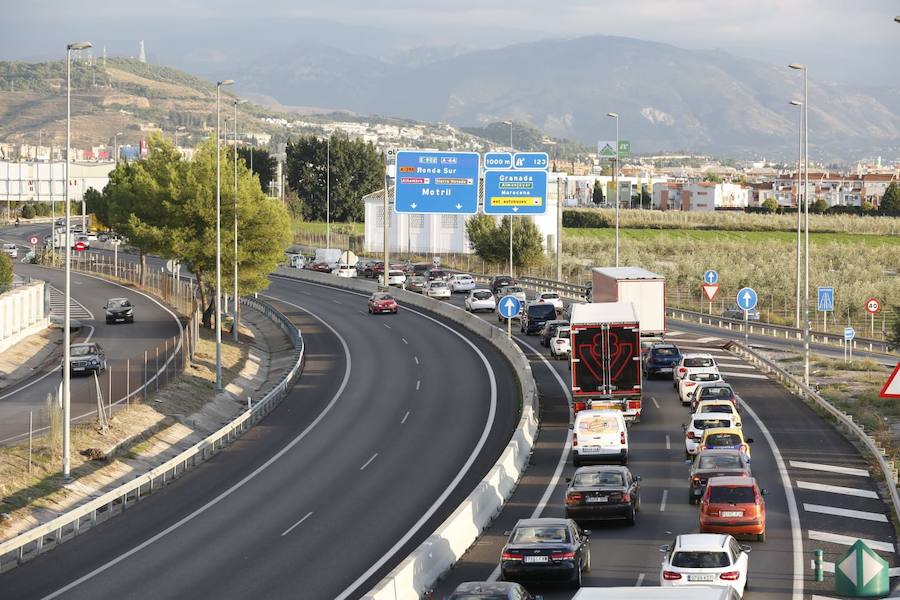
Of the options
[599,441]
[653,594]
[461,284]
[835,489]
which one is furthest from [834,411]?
[461,284]

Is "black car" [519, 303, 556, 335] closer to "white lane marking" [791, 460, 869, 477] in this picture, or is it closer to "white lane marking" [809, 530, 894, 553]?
"white lane marking" [791, 460, 869, 477]

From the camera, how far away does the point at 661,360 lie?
50594 millimetres

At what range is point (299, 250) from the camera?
5330 inches

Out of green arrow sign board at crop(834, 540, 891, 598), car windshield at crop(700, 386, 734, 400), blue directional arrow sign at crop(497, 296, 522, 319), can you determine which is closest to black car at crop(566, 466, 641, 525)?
green arrow sign board at crop(834, 540, 891, 598)

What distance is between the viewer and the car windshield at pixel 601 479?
2806 centimetres

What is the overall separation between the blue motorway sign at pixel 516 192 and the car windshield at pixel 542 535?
48.5m

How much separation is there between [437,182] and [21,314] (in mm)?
22343

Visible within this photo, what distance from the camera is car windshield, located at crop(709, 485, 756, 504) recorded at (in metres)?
26.0

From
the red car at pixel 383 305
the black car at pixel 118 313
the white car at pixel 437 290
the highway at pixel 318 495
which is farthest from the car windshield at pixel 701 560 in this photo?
the white car at pixel 437 290

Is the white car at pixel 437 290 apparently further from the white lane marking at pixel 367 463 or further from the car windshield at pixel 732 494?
the car windshield at pixel 732 494

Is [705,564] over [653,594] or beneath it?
beneath

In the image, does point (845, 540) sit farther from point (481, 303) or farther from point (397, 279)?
point (397, 279)

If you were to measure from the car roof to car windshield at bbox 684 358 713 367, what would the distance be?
2487 cm

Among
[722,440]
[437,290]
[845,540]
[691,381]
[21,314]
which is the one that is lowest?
[845,540]
